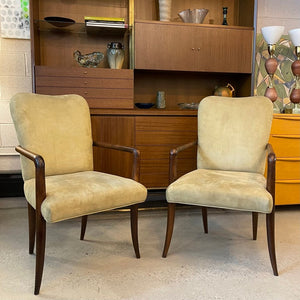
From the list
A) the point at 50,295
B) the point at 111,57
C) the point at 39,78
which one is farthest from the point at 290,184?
the point at 39,78

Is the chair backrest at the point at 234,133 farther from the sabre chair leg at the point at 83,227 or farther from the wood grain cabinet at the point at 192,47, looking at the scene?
the sabre chair leg at the point at 83,227

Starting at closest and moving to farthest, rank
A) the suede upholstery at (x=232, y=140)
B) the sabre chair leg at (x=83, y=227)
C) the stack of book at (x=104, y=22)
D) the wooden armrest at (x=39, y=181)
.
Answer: the wooden armrest at (x=39, y=181), the suede upholstery at (x=232, y=140), the sabre chair leg at (x=83, y=227), the stack of book at (x=104, y=22)

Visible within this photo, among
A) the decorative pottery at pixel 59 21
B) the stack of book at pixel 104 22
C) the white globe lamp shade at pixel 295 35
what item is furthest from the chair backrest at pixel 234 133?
the decorative pottery at pixel 59 21

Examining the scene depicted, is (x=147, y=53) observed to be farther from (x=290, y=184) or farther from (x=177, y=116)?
(x=290, y=184)

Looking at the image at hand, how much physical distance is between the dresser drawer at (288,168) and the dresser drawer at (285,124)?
22 cm

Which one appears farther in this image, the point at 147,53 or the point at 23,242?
the point at 147,53

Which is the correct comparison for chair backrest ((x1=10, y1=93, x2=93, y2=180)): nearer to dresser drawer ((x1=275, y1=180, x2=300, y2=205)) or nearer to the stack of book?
the stack of book

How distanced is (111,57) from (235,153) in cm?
127

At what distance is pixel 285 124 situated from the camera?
2.44 meters

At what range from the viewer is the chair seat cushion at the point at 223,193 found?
156 cm

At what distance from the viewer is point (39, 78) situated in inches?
92.8

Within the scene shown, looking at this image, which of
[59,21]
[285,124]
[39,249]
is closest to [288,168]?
[285,124]

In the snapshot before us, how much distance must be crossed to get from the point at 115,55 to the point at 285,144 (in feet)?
5.00

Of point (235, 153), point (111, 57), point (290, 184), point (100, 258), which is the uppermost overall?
point (111, 57)
